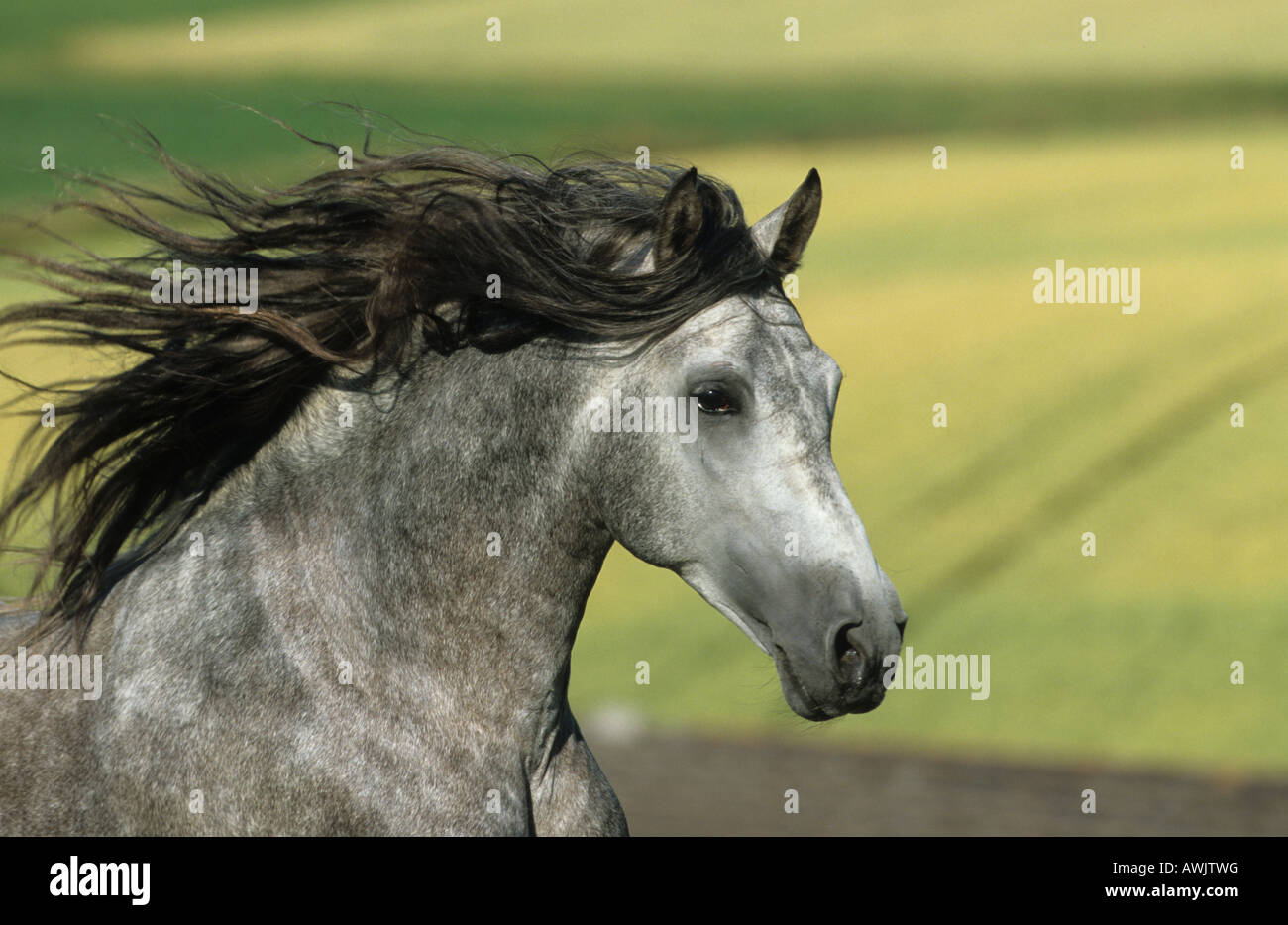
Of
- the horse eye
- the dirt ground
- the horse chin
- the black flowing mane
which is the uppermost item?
the black flowing mane

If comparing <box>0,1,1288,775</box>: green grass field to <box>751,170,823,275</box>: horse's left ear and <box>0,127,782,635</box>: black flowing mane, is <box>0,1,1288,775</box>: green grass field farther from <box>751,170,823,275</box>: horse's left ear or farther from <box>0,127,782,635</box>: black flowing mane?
<box>751,170,823,275</box>: horse's left ear

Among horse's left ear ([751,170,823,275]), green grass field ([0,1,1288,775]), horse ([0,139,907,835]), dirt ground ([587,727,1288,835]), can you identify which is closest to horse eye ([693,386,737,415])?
horse ([0,139,907,835])

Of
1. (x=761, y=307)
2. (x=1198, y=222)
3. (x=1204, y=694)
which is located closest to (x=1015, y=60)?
(x=1198, y=222)

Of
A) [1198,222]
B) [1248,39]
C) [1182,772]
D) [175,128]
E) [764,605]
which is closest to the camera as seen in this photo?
[764,605]

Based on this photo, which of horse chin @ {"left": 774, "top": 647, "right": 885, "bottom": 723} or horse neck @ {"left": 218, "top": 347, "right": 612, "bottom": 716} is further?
horse neck @ {"left": 218, "top": 347, "right": 612, "bottom": 716}

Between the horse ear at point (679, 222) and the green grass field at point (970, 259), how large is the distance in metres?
1.09

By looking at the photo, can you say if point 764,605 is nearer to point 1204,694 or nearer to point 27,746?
point 27,746

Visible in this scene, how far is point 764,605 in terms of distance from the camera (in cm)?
340

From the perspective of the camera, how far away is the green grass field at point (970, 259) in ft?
51.1

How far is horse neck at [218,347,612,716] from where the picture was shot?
358 centimetres

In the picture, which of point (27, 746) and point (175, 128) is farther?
point (175, 128)

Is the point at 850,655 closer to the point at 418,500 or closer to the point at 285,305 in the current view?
the point at 418,500

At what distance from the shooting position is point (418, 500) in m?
3.62

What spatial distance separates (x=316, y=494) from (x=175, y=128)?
35214mm
